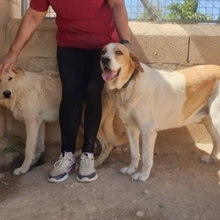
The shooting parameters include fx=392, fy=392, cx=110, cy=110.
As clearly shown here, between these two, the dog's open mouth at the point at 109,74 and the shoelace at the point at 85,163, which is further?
the shoelace at the point at 85,163

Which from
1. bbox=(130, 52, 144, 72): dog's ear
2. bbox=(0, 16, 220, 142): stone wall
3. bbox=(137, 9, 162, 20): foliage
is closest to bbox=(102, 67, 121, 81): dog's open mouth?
bbox=(130, 52, 144, 72): dog's ear

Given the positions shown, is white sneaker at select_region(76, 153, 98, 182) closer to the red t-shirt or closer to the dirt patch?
the dirt patch

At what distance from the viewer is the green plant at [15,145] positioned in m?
4.20

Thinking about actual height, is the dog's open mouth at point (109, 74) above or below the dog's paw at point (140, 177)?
above

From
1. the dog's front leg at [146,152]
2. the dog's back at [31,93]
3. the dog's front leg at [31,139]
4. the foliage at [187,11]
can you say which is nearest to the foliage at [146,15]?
the foliage at [187,11]

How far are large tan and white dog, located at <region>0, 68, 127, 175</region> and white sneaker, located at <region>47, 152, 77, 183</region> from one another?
1.38 feet

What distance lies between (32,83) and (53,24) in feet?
2.39

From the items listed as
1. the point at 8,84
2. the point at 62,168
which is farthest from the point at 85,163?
the point at 8,84

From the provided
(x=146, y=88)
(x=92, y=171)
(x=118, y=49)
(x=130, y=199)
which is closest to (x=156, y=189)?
(x=130, y=199)

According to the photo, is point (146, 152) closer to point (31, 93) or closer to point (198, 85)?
point (198, 85)

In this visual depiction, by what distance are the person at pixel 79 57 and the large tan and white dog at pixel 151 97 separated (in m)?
0.25

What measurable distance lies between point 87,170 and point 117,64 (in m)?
0.99

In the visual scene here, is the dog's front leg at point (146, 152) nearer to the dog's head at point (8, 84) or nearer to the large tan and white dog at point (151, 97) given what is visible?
the large tan and white dog at point (151, 97)

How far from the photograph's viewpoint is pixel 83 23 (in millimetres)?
3604
